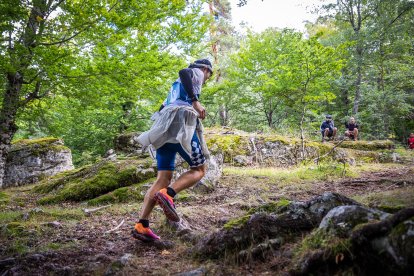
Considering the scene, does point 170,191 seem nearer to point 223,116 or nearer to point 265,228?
point 265,228

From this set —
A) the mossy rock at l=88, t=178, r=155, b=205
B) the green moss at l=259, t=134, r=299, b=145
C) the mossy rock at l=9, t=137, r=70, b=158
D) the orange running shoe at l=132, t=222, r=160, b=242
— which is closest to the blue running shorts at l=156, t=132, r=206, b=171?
the orange running shoe at l=132, t=222, r=160, b=242

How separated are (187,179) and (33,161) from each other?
8308 millimetres

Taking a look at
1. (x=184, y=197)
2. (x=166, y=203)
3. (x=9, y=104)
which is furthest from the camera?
(x=9, y=104)

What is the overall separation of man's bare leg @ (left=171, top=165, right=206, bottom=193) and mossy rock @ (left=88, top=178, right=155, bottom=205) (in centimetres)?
234

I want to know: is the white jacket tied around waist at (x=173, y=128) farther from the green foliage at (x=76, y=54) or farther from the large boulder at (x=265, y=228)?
the green foliage at (x=76, y=54)

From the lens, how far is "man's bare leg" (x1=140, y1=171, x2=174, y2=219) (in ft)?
9.39

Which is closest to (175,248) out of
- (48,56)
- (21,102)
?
(48,56)

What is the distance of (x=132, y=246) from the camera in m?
2.74

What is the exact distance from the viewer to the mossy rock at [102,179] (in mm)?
5305

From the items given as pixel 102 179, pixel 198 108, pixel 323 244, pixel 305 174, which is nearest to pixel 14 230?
pixel 102 179

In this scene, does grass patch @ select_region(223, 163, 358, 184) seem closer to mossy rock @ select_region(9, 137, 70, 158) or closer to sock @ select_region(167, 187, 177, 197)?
sock @ select_region(167, 187, 177, 197)

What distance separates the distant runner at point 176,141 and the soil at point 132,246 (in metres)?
0.31

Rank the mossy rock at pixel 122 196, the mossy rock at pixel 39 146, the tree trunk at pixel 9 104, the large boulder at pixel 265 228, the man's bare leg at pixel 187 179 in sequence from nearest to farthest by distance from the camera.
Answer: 1. the large boulder at pixel 265 228
2. the man's bare leg at pixel 187 179
3. the mossy rock at pixel 122 196
4. the tree trunk at pixel 9 104
5. the mossy rock at pixel 39 146

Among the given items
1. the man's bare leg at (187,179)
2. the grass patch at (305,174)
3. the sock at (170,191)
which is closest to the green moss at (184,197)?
the man's bare leg at (187,179)
